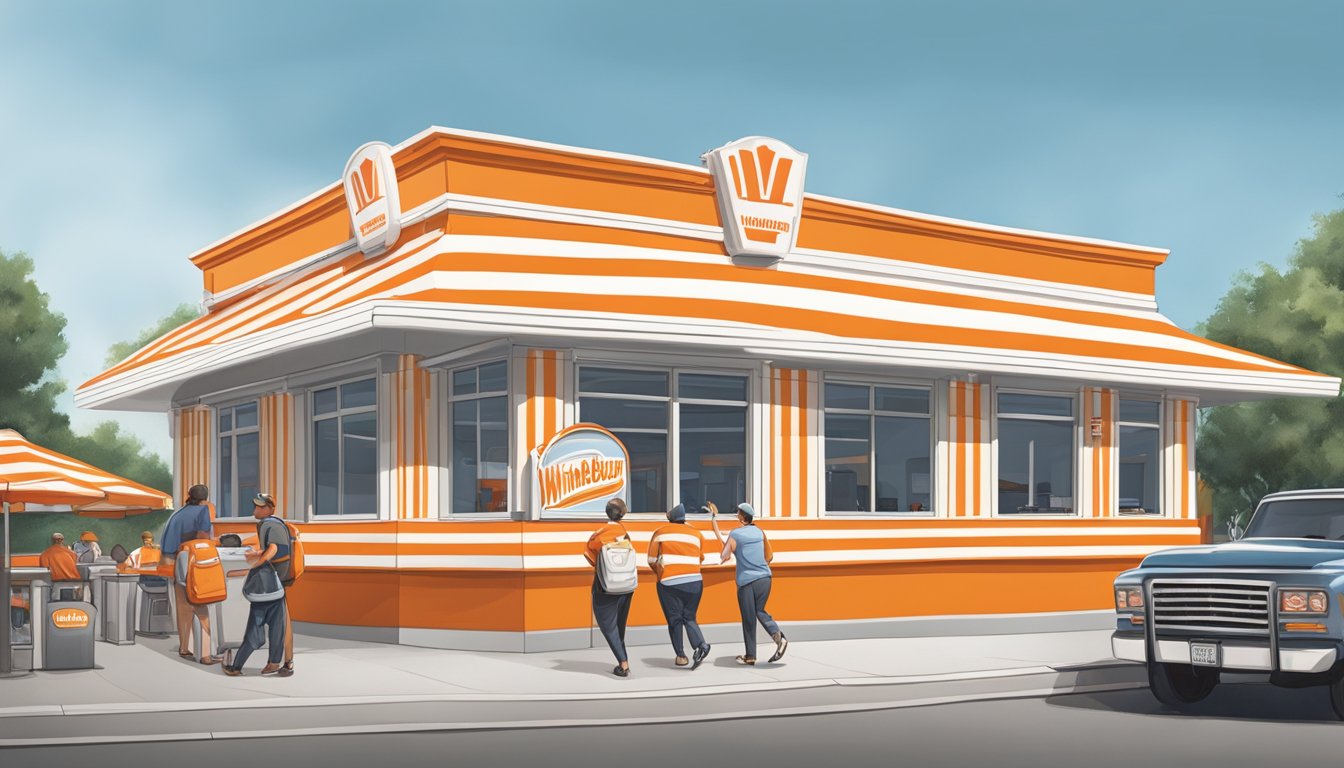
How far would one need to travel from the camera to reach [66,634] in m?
15.9

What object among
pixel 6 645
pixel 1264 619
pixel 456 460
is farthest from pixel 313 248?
pixel 1264 619

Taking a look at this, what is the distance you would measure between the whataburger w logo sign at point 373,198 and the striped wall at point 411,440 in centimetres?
244

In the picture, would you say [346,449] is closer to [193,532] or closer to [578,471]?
[578,471]

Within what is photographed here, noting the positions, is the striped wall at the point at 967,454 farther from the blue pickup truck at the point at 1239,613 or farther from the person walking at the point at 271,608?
the person walking at the point at 271,608

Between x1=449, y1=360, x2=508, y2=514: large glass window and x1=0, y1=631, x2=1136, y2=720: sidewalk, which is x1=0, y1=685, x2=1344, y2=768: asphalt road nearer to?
x1=0, y1=631, x2=1136, y2=720: sidewalk

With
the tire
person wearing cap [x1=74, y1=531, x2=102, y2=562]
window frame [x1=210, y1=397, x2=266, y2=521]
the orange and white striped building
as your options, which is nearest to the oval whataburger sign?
the orange and white striped building

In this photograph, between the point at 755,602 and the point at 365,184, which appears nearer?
the point at 755,602

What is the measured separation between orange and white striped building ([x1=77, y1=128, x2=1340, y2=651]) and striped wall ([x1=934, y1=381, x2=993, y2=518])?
5 cm

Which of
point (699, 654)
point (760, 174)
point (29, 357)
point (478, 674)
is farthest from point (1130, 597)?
point (29, 357)

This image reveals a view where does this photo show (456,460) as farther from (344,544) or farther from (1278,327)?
(1278,327)

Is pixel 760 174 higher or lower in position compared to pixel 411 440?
higher

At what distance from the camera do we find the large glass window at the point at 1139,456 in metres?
24.4

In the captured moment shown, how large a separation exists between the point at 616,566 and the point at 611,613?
0.57 meters

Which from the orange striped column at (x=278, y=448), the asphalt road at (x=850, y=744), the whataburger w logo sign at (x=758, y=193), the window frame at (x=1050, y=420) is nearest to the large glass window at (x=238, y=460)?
A: the orange striped column at (x=278, y=448)
